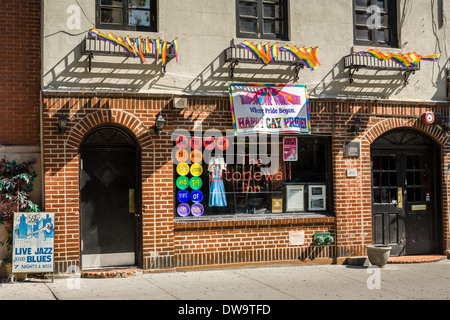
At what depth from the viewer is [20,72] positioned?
928 cm

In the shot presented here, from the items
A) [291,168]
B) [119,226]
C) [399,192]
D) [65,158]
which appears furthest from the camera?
[399,192]

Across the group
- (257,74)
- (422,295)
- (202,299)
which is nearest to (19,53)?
(257,74)

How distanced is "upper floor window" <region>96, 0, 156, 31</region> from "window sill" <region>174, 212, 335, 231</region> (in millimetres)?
3544

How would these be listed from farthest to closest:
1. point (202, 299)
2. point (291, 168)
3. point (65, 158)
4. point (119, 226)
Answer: point (291, 168), point (119, 226), point (65, 158), point (202, 299)

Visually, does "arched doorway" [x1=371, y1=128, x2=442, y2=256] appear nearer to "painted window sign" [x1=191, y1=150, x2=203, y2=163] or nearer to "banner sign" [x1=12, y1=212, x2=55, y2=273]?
"painted window sign" [x1=191, y1=150, x2=203, y2=163]

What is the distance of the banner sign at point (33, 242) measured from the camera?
841 cm

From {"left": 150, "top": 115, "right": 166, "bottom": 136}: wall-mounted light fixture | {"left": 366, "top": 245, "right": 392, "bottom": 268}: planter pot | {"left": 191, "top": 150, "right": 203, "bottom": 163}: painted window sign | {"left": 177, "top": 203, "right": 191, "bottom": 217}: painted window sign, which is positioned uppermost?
{"left": 150, "top": 115, "right": 166, "bottom": 136}: wall-mounted light fixture

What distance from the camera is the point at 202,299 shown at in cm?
747

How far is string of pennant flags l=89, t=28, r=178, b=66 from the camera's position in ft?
29.4

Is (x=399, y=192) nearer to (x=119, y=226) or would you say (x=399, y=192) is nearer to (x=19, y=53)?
(x=119, y=226)

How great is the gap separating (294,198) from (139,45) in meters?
4.10

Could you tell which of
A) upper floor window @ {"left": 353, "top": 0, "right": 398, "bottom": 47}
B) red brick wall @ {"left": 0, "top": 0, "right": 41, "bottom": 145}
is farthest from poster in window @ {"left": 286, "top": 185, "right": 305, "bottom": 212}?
red brick wall @ {"left": 0, "top": 0, "right": 41, "bottom": 145}

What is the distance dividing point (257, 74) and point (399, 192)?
12.8 feet

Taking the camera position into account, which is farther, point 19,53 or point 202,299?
point 19,53
